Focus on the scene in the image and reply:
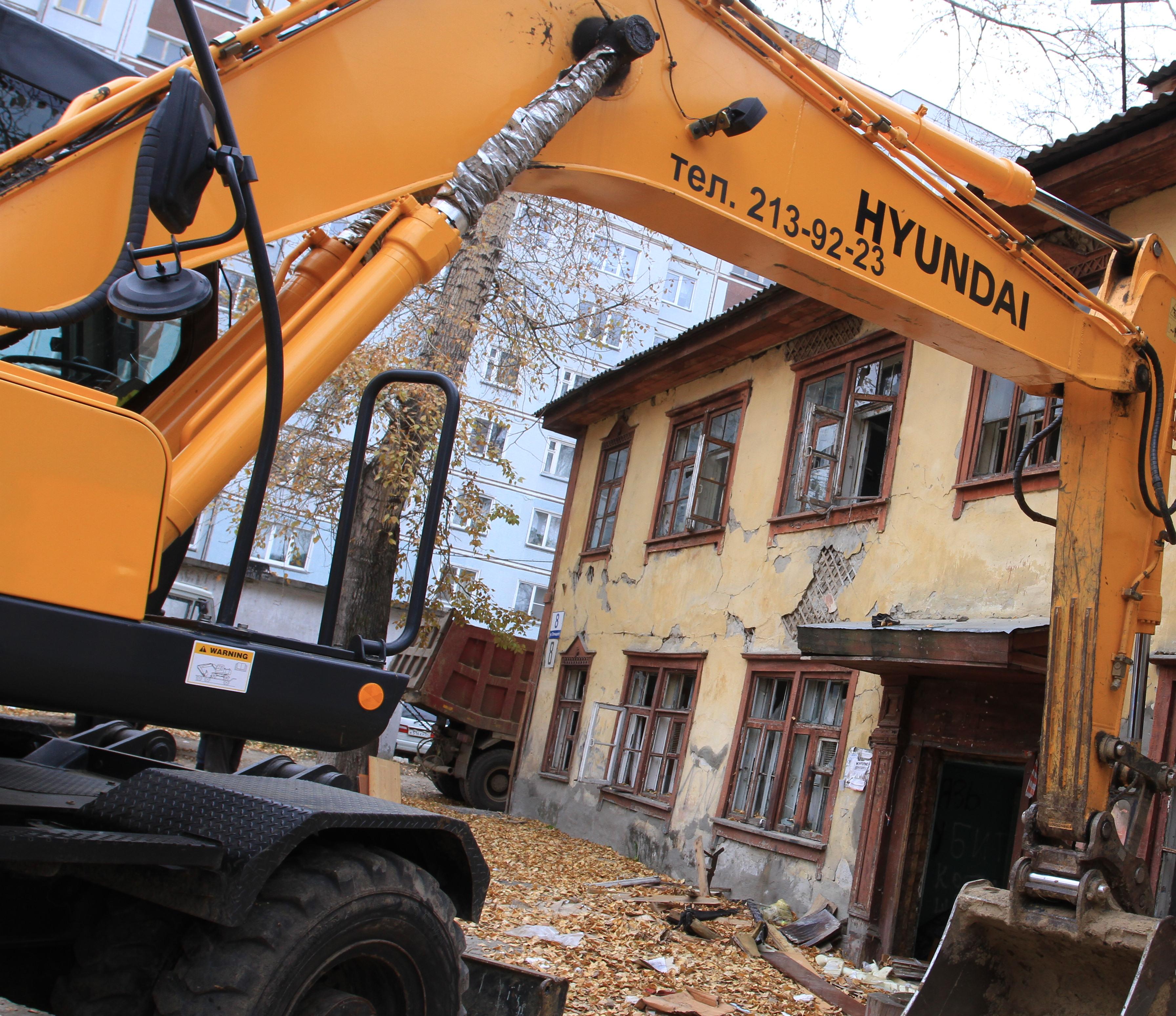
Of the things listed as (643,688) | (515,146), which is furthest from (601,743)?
(515,146)

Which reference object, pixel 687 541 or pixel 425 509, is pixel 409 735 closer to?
pixel 687 541

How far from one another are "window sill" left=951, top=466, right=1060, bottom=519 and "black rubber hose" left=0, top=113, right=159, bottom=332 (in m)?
7.32

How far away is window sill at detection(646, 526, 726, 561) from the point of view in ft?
42.4

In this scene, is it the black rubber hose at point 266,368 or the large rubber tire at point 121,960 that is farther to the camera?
the large rubber tire at point 121,960

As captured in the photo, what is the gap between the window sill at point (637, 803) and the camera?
1234 cm

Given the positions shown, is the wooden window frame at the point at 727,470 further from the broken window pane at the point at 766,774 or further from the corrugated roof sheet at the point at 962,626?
the corrugated roof sheet at the point at 962,626

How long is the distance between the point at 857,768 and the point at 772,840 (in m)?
1.29

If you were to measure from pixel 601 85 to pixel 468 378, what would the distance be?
3367 cm

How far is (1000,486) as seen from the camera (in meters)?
9.11

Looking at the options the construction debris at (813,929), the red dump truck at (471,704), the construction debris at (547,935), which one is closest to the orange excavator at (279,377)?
the construction debris at (547,935)

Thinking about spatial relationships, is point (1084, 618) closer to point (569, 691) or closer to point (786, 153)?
point (786, 153)

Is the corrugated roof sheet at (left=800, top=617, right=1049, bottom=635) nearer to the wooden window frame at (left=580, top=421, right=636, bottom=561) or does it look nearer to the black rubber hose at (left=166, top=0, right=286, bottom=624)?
the black rubber hose at (left=166, top=0, right=286, bottom=624)

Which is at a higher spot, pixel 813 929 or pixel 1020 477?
pixel 1020 477

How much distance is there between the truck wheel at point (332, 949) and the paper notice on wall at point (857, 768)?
706 centimetres
